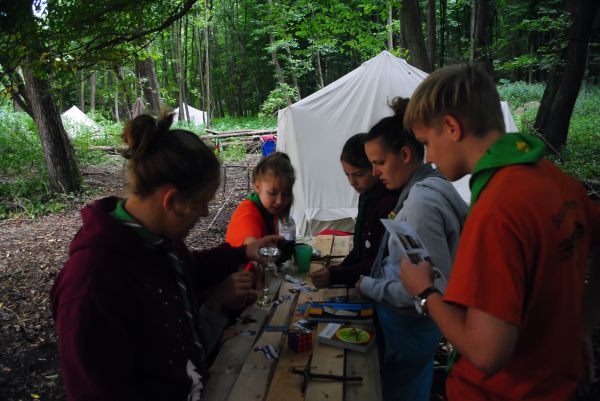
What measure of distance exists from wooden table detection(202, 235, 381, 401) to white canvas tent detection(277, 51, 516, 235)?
17.1ft

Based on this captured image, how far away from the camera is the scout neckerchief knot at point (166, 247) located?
1.34 meters

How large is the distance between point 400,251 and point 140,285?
960 millimetres

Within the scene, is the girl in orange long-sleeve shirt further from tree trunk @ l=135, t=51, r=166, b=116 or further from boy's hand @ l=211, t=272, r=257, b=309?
tree trunk @ l=135, t=51, r=166, b=116

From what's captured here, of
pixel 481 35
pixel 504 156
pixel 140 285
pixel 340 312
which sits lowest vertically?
pixel 340 312

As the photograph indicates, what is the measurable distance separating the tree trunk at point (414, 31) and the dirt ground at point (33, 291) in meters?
4.87

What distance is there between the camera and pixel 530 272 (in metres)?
1.08

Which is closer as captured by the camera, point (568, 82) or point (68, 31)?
point (68, 31)

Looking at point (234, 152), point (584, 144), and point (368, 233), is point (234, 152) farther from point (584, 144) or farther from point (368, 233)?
point (368, 233)

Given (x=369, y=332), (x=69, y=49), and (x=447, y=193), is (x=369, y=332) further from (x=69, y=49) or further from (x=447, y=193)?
(x=69, y=49)

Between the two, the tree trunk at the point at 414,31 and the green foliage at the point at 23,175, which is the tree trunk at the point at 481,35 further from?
the green foliage at the point at 23,175

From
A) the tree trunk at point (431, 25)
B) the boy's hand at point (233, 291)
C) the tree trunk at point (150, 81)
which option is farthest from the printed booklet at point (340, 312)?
the tree trunk at point (150, 81)

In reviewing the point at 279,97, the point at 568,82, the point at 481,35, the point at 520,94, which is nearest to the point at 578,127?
the point at 568,82

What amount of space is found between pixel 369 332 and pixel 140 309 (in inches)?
38.5

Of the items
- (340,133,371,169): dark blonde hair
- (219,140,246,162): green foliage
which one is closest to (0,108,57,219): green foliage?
(219,140,246,162): green foliage
